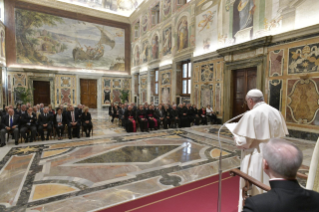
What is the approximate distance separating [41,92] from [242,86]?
17062 mm

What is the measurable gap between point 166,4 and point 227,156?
13142mm

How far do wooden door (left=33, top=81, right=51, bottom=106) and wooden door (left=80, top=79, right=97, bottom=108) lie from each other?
10.1ft

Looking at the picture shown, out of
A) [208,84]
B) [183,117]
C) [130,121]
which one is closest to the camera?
[130,121]

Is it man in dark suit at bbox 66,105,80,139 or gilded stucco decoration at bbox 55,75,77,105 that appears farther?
gilded stucco decoration at bbox 55,75,77,105

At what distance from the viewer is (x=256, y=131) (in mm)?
2113

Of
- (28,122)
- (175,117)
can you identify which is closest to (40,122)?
(28,122)

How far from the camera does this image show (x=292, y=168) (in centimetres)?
96

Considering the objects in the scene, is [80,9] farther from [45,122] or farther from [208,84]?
[45,122]

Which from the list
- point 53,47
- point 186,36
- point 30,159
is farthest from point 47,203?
point 53,47

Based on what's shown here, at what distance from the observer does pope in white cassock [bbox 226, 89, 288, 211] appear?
2.10 m

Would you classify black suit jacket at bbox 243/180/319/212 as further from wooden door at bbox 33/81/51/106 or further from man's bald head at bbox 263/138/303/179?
wooden door at bbox 33/81/51/106

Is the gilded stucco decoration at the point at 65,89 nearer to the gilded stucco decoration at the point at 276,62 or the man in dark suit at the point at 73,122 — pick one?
the man in dark suit at the point at 73,122

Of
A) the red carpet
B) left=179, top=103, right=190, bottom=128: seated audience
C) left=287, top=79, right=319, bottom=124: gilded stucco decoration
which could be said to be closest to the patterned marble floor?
the red carpet

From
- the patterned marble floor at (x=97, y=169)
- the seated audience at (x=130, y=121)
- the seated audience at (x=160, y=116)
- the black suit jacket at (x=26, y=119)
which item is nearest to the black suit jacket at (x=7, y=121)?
the black suit jacket at (x=26, y=119)
